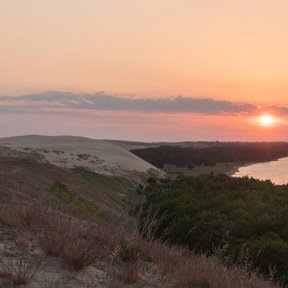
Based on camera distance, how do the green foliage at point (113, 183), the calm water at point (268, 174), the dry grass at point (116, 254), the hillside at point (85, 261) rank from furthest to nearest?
1. the calm water at point (268, 174)
2. the green foliage at point (113, 183)
3. the dry grass at point (116, 254)
4. the hillside at point (85, 261)

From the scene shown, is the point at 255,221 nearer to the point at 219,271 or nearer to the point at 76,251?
the point at 219,271

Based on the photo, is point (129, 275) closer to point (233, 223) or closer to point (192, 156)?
point (233, 223)

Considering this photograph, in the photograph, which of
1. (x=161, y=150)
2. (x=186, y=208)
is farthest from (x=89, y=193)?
(x=161, y=150)

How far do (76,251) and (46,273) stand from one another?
62 cm

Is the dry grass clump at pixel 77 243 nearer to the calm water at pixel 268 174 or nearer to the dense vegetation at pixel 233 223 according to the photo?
the dense vegetation at pixel 233 223

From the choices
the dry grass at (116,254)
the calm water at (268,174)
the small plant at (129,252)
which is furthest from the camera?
the calm water at (268,174)

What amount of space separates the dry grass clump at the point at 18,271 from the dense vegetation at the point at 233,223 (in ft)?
16.6

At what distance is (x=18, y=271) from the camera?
5.50 metres

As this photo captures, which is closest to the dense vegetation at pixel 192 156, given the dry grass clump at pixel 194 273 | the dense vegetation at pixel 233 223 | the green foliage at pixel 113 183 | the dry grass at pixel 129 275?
the green foliage at pixel 113 183

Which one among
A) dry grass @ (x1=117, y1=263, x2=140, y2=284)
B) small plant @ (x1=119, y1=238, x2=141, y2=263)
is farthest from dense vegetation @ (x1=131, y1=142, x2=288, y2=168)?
dry grass @ (x1=117, y1=263, x2=140, y2=284)

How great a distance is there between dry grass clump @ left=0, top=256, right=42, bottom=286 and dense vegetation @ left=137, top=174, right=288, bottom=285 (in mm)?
5059

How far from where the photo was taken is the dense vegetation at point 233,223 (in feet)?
39.9

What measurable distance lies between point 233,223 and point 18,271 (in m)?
10.8

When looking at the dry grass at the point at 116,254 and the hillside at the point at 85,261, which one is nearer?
the hillside at the point at 85,261
